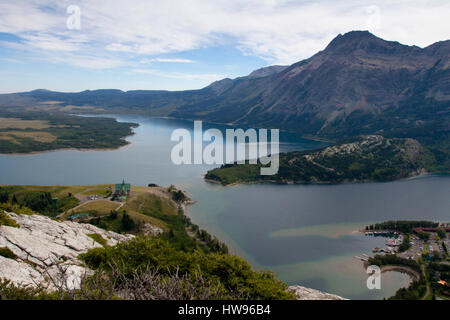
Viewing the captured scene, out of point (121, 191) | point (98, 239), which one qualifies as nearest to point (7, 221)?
point (98, 239)

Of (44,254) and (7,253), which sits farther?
(44,254)

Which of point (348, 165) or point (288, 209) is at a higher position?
point (348, 165)

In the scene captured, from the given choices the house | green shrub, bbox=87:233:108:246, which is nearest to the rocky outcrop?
green shrub, bbox=87:233:108:246

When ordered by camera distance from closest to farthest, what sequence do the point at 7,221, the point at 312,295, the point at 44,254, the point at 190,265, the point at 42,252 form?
the point at 44,254, the point at 42,252, the point at 190,265, the point at 312,295, the point at 7,221

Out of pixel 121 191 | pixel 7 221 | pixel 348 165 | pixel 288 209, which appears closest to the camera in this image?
pixel 7 221

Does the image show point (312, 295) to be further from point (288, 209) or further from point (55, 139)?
point (55, 139)
